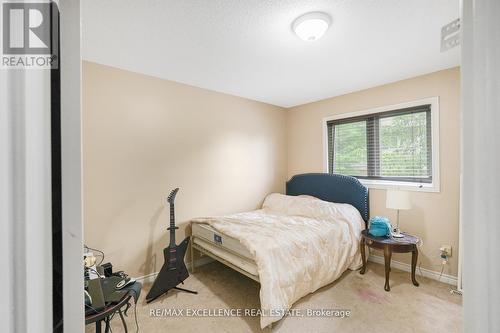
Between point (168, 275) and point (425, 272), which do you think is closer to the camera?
point (168, 275)

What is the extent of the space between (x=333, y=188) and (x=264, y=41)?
7.65ft

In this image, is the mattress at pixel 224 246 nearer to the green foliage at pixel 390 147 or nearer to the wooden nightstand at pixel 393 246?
the wooden nightstand at pixel 393 246

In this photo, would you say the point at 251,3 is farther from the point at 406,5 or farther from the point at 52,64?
the point at 52,64

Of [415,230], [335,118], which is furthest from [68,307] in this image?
[335,118]

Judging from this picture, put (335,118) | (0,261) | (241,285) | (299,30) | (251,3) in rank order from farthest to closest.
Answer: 1. (335,118)
2. (241,285)
3. (299,30)
4. (251,3)
5. (0,261)

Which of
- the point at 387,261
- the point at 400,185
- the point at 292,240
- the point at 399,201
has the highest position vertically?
the point at 400,185

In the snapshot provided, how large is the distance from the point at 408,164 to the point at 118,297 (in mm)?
3387

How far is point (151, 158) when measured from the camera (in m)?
2.73

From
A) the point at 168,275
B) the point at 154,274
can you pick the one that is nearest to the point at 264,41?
the point at 168,275

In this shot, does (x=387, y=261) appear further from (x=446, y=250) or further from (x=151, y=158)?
(x=151, y=158)

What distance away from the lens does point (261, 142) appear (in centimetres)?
390

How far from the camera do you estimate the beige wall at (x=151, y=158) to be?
2.38m

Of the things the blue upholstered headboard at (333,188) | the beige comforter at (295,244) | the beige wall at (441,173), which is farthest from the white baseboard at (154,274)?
the beige wall at (441,173)

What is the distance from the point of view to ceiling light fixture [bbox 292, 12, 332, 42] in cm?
165
